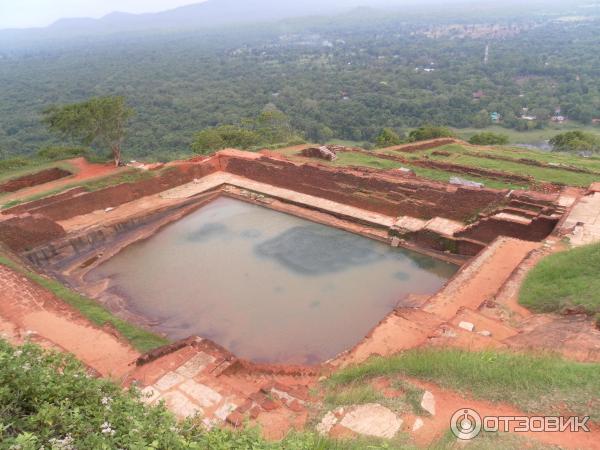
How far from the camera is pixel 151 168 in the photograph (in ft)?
56.2

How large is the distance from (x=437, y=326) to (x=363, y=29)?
180 metres

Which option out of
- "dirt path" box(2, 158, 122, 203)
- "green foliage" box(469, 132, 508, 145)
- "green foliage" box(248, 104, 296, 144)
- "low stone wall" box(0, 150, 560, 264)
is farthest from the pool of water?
"green foliage" box(469, 132, 508, 145)

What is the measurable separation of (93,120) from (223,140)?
24.5 feet

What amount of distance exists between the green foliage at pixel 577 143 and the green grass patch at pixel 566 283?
55.0ft

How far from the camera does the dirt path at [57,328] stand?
281 inches

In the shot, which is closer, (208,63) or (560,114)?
(560,114)

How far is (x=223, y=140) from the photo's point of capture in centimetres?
2292

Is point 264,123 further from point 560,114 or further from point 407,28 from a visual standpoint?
point 407,28

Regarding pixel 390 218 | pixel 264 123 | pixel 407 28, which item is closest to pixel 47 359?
pixel 390 218

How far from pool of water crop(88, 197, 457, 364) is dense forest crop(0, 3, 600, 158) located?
55.6 ft

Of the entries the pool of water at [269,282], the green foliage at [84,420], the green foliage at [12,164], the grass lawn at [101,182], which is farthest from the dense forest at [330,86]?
the green foliage at [84,420]

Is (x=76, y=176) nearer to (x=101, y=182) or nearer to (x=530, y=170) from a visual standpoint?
(x=101, y=182)

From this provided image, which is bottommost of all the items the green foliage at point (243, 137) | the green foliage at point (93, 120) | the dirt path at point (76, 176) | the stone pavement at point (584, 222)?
the green foliage at point (243, 137)

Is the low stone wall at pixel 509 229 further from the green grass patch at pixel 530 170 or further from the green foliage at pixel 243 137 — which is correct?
the green foliage at pixel 243 137
